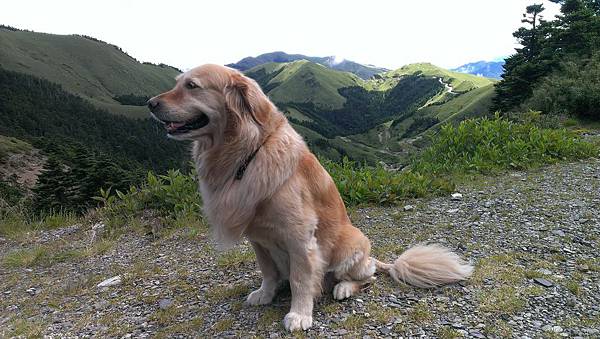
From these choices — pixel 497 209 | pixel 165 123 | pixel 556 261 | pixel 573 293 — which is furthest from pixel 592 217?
pixel 165 123

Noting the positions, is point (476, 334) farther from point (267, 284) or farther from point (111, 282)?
point (111, 282)

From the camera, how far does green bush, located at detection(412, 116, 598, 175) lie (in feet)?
32.7

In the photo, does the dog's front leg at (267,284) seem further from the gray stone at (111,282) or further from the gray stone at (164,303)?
the gray stone at (111,282)

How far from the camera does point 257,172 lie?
12.5 ft

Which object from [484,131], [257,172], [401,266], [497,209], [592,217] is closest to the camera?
[257,172]

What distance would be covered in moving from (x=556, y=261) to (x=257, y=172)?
155 inches

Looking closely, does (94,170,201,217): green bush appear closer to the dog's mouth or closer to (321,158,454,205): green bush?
(321,158,454,205): green bush

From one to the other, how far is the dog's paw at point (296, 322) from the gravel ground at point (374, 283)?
8cm

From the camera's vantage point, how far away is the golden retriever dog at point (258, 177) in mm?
3781

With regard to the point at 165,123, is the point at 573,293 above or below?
below

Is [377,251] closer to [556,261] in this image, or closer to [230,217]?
[556,261]

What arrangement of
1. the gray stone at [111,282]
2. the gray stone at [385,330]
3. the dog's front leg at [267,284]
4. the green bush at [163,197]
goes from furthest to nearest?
the green bush at [163,197] → the gray stone at [111,282] → the dog's front leg at [267,284] → the gray stone at [385,330]

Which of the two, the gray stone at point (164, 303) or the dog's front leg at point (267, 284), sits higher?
the dog's front leg at point (267, 284)

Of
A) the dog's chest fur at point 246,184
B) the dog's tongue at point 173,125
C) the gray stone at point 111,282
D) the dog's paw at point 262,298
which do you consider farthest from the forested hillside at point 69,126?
the dog's tongue at point 173,125
